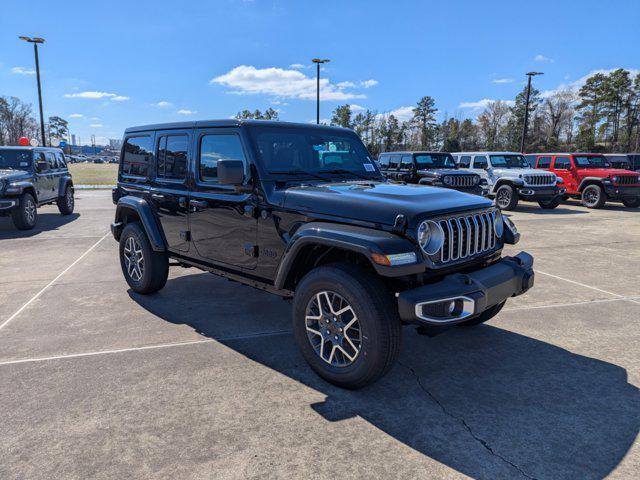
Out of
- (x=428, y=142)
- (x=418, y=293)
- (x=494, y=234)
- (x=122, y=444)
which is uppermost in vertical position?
(x=428, y=142)

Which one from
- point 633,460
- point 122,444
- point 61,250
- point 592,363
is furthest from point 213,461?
point 61,250

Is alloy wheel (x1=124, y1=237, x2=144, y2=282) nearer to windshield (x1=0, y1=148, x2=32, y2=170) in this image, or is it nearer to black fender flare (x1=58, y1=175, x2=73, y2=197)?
windshield (x1=0, y1=148, x2=32, y2=170)

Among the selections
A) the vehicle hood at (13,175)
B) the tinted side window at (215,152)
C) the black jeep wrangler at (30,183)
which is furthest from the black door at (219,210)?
the vehicle hood at (13,175)

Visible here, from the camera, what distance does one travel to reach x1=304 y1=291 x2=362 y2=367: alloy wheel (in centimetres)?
305

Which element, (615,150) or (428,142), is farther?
(428,142)

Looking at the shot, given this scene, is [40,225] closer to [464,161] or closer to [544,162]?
[464,161]

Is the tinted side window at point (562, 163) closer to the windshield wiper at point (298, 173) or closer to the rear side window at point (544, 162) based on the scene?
the rear side window at point (544, 162)

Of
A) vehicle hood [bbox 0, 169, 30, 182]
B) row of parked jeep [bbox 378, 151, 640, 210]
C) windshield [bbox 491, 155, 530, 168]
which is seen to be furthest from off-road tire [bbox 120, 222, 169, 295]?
windshield [bbox 491, 155, 530, 168]

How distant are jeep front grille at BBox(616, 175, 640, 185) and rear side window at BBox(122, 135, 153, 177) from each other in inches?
573

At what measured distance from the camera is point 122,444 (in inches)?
101

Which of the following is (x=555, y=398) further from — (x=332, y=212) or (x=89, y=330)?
(x=89, y=330)

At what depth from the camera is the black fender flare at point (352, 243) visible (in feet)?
9.11

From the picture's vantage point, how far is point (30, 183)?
34.0 ft

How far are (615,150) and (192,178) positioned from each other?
1998 inches
